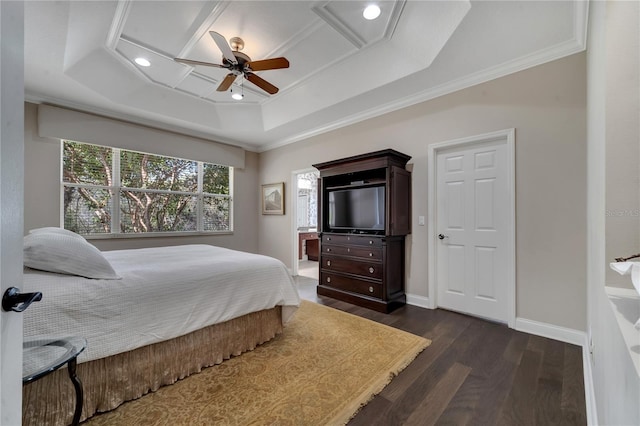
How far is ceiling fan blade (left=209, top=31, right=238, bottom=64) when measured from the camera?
6.88ft

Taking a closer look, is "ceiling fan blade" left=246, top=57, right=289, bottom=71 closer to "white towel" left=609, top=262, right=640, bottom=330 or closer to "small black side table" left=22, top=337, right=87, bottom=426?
"small black side table" left=22, top=337, right=87, bottom=426

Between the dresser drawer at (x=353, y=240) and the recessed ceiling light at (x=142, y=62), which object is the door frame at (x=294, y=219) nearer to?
the dresser drawer at (x=353, y=240)

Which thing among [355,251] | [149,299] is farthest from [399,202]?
[149,299]

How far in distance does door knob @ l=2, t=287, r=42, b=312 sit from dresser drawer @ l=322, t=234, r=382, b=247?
9.52 feet

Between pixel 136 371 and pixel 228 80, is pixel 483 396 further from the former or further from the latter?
pixel 228 80

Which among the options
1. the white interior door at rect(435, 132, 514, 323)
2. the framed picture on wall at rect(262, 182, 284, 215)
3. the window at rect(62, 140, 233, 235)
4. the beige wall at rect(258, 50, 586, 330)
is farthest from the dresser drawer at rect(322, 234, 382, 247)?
the window at rect(62, 140, 233, 235)

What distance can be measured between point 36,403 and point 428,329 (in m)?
2.78

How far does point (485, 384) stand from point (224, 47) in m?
3.23

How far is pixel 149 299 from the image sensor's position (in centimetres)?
161

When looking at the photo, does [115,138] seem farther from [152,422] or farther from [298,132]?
[152,422]

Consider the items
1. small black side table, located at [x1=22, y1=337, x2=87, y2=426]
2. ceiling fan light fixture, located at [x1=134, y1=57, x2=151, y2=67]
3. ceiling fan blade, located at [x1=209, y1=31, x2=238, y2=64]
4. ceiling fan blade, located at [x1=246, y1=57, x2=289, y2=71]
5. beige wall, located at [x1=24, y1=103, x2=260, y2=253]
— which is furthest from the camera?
beige wall, located at [x1=24, y1=103, x2=260, y2=253]

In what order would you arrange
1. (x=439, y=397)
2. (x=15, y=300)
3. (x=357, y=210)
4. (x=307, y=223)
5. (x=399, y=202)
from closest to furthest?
(x=15, y=300)
(x=439, y=397)
(x=399, y=202)
(x=357, y=210)
(x=307, y=223)

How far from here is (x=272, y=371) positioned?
185cm

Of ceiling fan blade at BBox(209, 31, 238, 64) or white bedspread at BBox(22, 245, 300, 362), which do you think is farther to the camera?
ceiling fan blade at BBox(209, 31, 238, 64)
